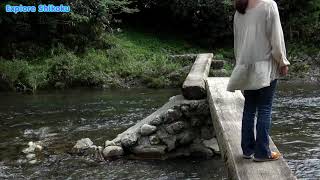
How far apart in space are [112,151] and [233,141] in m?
3.00

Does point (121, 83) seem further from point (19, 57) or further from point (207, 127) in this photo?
point (207, 127)

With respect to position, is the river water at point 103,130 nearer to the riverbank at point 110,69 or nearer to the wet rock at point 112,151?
the wet rock at point 112,151

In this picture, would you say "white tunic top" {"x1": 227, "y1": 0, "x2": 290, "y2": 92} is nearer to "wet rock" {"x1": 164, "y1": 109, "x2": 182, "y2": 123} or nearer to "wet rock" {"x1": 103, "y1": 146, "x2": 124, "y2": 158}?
"wet rock" {"x1": 164, "y1": 109, "x2": 182, "y2": 123}

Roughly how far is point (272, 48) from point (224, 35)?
17.8 meters

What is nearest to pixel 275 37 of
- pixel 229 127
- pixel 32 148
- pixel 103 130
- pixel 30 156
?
pixel 229 127

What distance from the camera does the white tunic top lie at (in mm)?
4043

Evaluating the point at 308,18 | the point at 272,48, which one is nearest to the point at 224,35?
the point at 308,18

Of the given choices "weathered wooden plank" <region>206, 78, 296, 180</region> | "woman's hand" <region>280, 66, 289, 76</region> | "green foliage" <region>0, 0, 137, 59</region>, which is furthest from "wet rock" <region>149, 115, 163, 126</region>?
"green foliage" <region>0, 0, 137, 59</region>

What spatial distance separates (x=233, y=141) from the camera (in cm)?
495

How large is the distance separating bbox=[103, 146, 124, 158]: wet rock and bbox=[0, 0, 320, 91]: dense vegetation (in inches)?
326

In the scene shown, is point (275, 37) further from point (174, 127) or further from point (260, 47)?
point (174, 127)

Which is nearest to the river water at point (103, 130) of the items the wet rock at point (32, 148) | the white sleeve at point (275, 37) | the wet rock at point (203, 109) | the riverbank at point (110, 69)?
Answer: the wet rock at point (32, 148)

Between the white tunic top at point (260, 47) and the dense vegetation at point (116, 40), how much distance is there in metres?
11.6

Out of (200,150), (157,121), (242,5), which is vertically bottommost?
(200,150)
